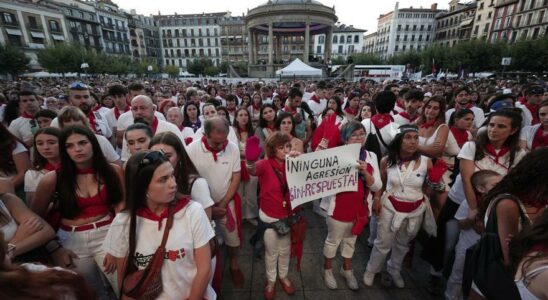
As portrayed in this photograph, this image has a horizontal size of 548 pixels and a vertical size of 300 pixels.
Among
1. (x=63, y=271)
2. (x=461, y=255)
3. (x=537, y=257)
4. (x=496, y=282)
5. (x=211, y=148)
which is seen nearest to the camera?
(x=63, y=271)

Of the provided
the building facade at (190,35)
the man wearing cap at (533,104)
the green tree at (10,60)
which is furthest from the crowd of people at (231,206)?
the building facade at (190,35)

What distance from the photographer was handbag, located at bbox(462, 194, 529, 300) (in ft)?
4.97

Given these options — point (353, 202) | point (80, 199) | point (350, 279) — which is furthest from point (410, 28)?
point (80, 199)

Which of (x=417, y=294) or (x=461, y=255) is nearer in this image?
(x=461, y=255)

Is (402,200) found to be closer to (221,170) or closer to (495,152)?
(495,152)

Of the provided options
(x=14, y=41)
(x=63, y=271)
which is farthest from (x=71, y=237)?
(x=14, y=41)

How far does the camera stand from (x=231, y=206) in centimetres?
313

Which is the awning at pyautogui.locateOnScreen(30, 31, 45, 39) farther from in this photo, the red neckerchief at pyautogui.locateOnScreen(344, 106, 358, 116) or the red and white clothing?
the red and white clothing

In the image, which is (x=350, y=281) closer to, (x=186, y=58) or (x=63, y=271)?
(x=63, y=271)

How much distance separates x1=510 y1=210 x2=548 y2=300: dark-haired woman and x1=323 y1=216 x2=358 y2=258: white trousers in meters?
1.49

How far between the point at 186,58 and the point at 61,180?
8335 centimetres

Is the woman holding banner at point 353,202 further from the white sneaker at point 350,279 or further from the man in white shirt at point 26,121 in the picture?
the man in white shirt at point 26,121

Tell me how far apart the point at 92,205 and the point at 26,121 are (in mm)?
3494

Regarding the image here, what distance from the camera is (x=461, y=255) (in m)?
2.52
